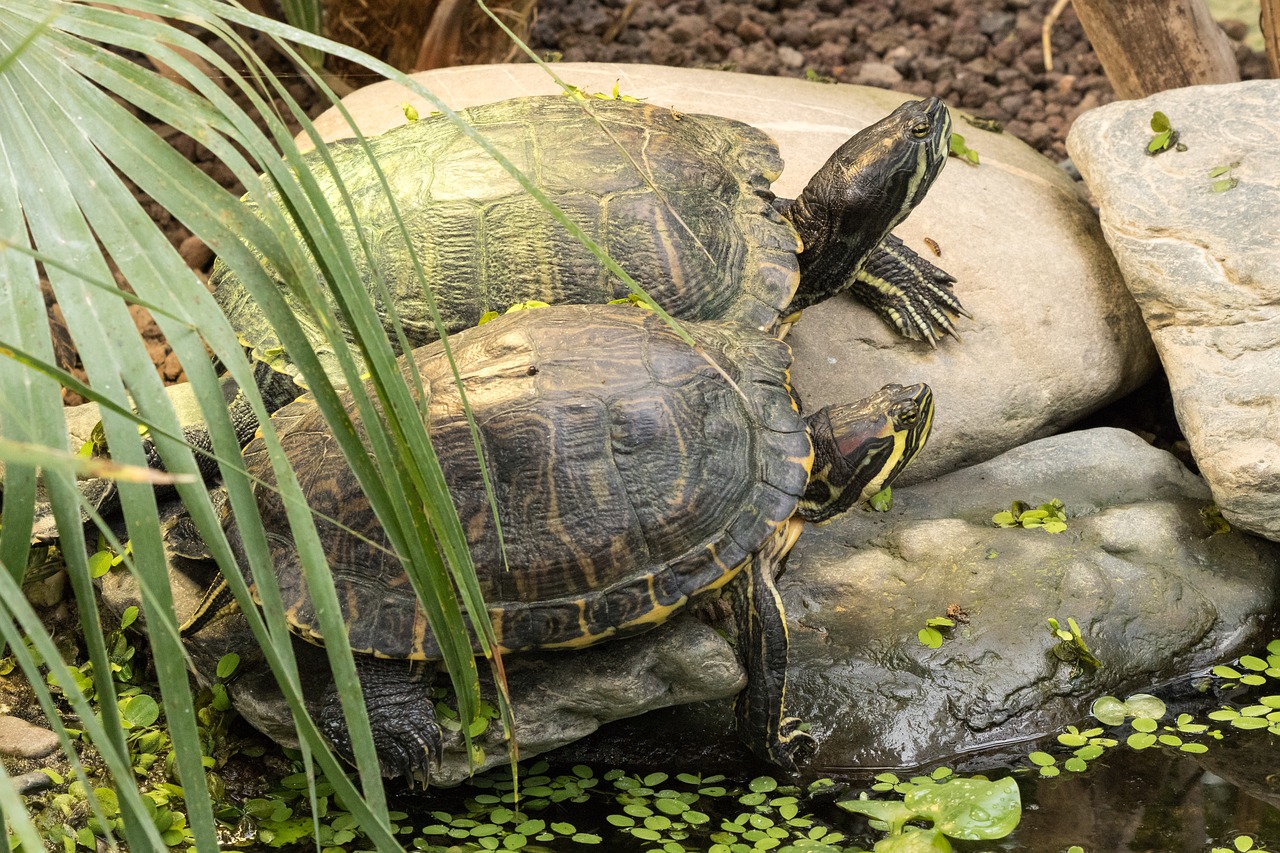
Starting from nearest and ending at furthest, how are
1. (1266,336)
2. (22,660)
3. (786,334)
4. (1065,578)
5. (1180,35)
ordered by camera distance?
(22,660), (1065,578), (1266,336), (786,334), (1180,35)

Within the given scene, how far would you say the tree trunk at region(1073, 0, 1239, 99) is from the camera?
Result: 394 cm

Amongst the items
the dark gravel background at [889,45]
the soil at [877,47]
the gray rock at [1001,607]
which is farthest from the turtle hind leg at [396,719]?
the dark gravel background at [889,45]

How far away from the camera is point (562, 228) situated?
3164 millimetres

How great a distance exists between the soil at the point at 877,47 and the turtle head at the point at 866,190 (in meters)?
1.54

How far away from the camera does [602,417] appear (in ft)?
7.97

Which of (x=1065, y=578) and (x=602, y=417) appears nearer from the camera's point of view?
(x=602, y=417)

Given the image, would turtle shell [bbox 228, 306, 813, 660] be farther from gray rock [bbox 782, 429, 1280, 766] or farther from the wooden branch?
the wooden branch

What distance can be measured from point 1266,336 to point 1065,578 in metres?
0.93

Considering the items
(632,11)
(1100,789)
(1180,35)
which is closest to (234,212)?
(1100,789)

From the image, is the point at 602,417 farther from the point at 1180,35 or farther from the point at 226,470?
the point at 1180,35

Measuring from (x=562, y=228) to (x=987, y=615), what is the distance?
157 cm

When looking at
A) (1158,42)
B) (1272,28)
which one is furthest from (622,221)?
(1272,28)

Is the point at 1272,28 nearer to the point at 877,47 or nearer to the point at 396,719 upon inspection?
the point at 877,47

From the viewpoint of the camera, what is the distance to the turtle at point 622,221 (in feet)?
10.3
